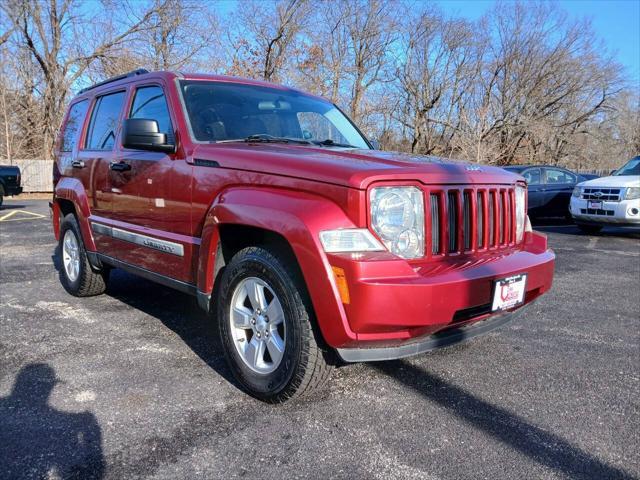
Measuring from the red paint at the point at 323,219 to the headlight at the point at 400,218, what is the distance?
48 mm

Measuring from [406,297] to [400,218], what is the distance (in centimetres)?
43

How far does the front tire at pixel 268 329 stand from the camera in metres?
2.57

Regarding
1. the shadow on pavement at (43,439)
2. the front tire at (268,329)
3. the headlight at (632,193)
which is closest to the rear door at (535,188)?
the headlight at (632,193)

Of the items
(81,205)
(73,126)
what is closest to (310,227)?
(81,205)

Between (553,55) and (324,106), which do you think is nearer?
(324,106)

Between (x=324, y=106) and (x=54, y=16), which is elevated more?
(x=54, y=16)

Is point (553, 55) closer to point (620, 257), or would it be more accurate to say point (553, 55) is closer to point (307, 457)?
point (620, 257)

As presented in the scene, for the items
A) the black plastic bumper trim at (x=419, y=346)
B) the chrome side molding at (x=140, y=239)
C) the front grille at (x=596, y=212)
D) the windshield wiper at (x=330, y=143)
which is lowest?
the black plastic bumper trim at (x=419, y=346)

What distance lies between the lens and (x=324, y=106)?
14.6 feet

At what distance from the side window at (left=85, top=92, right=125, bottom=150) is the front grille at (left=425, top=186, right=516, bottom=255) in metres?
2.86

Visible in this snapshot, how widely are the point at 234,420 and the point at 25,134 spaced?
29.0 m

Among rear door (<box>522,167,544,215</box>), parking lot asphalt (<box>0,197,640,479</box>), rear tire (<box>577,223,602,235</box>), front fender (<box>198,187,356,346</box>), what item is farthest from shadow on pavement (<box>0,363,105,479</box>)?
rear door (<box>522,167,544,215</box>)

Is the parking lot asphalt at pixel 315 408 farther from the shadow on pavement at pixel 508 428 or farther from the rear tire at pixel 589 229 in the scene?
the rear tire at pixel 589 229

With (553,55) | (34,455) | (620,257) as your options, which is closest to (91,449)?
(34,455)
